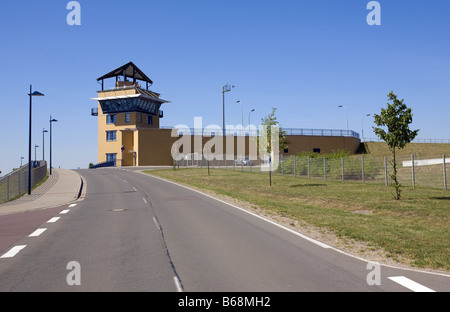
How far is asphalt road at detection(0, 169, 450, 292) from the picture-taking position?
563cm

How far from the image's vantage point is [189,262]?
6.95 m

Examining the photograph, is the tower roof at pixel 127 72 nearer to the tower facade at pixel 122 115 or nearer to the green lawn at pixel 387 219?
the tower facade at pixel 122 115

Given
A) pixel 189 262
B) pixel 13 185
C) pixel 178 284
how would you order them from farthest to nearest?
1. pixel 13 185
2. pixel 189 262
3. pixel 178 284

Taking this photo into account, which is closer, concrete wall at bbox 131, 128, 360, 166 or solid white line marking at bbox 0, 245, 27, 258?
solid white line marking at bbox 0, 245, 27, 258

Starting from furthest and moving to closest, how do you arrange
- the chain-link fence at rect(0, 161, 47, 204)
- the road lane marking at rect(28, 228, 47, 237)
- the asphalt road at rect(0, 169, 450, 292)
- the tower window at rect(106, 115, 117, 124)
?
the tower window at rect(106, 115, 117, 124) → the chain-link fence at rect(0, 161, 47, 204) → the road lane marking at rect(28, 228, 47, 237) → the asphalt road at rect(0, 169, 450, 292)

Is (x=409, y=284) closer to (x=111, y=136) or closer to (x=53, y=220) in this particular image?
(x=53, y=220)

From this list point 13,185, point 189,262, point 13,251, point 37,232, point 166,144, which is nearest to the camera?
point 189,262

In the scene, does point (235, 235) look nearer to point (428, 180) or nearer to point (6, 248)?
point (6, 248)

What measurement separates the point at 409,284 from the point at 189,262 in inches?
144

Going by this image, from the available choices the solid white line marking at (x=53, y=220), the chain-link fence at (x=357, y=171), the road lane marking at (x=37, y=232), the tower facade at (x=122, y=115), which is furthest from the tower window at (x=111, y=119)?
the road lane marking at (x=37, y=232)

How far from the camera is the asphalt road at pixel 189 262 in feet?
18.5

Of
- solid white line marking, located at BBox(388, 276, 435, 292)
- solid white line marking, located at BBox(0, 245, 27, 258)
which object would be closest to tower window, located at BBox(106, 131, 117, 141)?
solid white line marking, located at BBox(0, 245, 27, 258)

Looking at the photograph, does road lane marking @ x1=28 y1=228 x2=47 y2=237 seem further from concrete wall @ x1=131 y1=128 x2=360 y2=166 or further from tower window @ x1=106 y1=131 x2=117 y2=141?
tower window @ x1=106 y1=131 x2=117 y2=141

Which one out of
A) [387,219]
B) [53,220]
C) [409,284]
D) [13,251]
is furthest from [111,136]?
[409,284]
